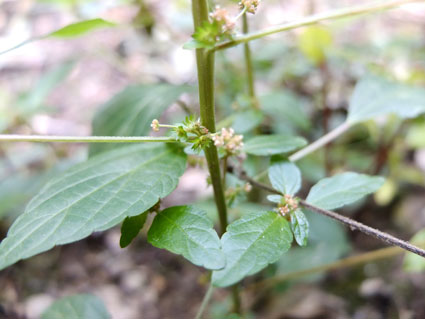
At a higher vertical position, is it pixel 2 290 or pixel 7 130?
pixel 7 130

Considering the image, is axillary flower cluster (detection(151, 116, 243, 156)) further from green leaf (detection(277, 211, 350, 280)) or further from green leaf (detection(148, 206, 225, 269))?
green leaf (detection(277, 211, 350, 280))

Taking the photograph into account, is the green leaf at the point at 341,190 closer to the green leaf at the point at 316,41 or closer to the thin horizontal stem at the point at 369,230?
the thin horizontal stem at the point at 369,230

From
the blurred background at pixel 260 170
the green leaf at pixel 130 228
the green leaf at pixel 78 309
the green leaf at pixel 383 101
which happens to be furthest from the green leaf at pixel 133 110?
the green leaf at pixel 383 101

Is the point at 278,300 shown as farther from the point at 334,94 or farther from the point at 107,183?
the point at 334,94

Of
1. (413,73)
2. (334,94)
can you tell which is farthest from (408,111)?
(334,94)

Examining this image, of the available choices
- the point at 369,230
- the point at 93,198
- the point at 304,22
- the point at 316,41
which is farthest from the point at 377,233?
the point at 316,41

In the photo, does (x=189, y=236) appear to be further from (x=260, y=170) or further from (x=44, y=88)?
(x=44, y=88)

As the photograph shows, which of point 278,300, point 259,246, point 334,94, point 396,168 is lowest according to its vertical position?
point 278,300
